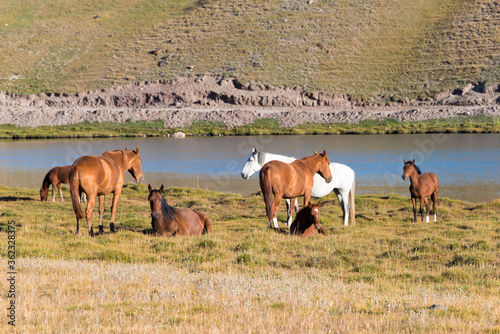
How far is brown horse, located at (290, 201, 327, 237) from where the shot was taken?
14.2 metres

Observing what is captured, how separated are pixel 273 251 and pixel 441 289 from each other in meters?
4.36

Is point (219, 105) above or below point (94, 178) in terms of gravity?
above

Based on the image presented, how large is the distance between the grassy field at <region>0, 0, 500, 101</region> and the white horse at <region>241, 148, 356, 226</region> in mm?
68377

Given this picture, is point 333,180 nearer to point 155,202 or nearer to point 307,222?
point 307,222

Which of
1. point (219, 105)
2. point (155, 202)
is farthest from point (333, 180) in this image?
point (219, 105)

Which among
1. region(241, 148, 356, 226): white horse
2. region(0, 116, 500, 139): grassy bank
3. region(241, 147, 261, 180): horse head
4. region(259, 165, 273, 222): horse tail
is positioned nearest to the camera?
region(259, 165, 273, 222): horse tail

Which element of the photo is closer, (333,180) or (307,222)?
(307,222)

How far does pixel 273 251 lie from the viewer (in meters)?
13.0

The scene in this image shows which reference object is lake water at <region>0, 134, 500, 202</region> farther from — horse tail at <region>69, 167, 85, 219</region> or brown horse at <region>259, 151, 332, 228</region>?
horse tail at <region>69, 167, 85, 219</region>

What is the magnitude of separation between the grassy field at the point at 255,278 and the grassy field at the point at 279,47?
73.5 meters

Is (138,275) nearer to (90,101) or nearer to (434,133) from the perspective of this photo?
(434,133)

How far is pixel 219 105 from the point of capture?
86438 mm

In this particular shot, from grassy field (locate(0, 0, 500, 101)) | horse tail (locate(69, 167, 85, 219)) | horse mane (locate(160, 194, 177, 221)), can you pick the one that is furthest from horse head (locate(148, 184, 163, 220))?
grassy field (locate(0, 0, 500, 101))

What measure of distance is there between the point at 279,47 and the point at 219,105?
1952 cm
